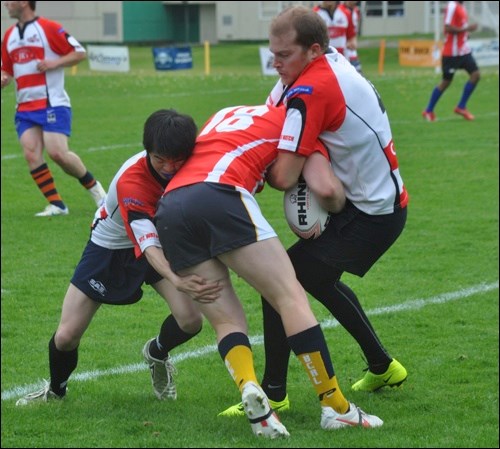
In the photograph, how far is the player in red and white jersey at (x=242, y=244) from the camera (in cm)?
482

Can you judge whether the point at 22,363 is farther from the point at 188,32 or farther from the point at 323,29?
the point at 188,32

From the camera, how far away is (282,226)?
11.0 meters

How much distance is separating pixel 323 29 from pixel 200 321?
149 centimetres

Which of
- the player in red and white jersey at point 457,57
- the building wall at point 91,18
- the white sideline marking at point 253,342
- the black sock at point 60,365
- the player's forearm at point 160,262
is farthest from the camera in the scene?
the building wall at point 91,18

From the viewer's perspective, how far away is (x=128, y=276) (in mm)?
5734

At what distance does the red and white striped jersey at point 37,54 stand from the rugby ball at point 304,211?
6405 mm

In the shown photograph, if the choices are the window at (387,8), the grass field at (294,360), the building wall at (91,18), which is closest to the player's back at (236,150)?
the grass field at (294,360)

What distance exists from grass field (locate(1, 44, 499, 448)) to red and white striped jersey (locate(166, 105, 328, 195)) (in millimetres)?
1108

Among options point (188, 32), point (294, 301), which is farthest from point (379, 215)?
point (188, 32)

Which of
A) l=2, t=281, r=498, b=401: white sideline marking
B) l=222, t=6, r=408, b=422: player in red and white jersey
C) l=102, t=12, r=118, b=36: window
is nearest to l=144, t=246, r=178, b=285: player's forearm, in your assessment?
l=222, t=6, r=408, b=422: player in red and white jersey

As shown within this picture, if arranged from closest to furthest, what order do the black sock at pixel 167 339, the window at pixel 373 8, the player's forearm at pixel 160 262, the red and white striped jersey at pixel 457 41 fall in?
the player's forearm at pixel 160 262 < the black sock at pixel 167 339 < the red and white striped jersey at pixel 457 41 < the window at pixel 373 8

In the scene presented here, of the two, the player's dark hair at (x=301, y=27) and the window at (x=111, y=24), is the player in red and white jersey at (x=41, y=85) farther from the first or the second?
the window at (x=111, y=24)

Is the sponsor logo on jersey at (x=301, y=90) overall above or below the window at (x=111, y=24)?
above

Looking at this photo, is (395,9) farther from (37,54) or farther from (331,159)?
(331,159)
